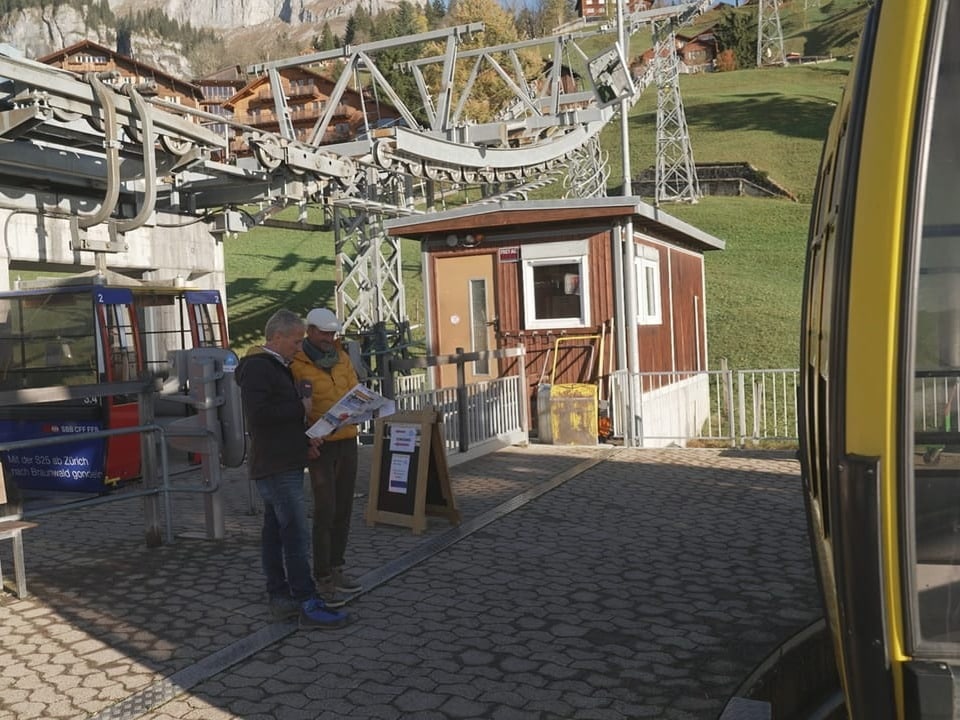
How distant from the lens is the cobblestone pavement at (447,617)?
448 centimetres

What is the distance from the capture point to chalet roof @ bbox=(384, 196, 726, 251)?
13.0m

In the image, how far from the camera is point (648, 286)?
14719 mm

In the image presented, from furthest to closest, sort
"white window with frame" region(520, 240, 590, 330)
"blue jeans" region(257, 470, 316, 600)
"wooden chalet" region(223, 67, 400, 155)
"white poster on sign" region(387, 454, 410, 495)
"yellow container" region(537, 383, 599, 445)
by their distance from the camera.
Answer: "wooden chalet" region(223, 67, 400, 155) → "white window with frame" region(520, 240, 590, 330) → "yellow container" region(537, 383, 599, 445) → "white poster on sign" region(387, 454, 410, 495) → "blue jeans" region(257, 470, 316, 600)

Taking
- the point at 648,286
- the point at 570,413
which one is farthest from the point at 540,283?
the point at 570,413

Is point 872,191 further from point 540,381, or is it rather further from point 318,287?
point 318,287

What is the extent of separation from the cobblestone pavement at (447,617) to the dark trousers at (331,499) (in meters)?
0.37

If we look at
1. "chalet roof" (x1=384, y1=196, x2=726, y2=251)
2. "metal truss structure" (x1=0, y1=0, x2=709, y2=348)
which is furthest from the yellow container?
"metal truss structure" (x1=0, y1=0, x2=709, y2=348)

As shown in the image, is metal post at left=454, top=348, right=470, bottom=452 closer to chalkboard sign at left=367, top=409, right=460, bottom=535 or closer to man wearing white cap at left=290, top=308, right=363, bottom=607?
chalkboard sign at left=367, top=409, right=460, bottom=535

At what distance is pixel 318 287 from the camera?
114 ft

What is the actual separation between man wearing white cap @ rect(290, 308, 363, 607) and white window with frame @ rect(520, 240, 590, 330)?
26.4 feet

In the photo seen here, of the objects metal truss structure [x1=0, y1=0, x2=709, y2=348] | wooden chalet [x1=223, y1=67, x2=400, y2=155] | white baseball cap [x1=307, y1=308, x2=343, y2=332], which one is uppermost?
wooden chalet [x1=223, y1=67, x2=400, y2=155]

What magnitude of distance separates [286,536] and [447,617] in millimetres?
1074

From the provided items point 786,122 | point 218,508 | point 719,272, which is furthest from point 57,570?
point 786,122

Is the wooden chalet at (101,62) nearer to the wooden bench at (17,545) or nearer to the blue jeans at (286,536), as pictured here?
the wooden bench at (17,545)
